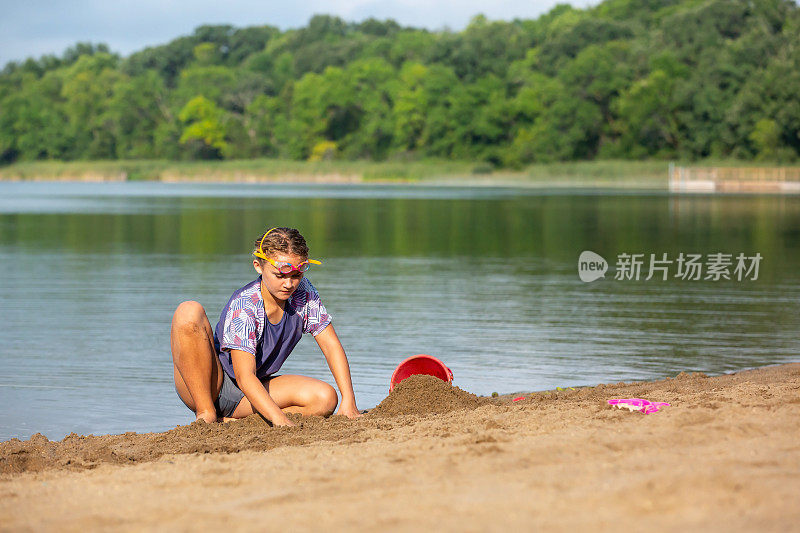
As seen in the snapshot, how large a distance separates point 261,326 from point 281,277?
0.34m

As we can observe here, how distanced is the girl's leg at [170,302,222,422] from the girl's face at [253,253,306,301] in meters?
0.42

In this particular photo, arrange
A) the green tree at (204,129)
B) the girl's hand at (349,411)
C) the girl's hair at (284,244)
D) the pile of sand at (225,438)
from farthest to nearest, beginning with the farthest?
the green tree at (204,129) → the girl's hand at (349,411) → the girl's hair at (284,244) → the pile of sand at (225,438)

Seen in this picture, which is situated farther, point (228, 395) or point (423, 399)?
point (423, 399)

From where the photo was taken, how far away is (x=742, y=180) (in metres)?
69.8

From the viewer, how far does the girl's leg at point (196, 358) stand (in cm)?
591

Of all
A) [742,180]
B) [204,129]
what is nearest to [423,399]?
[742,180]

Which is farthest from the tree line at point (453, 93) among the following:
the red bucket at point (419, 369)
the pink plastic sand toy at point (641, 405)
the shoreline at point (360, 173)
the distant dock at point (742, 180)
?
the pink plastic sand toy at point (641, 405)

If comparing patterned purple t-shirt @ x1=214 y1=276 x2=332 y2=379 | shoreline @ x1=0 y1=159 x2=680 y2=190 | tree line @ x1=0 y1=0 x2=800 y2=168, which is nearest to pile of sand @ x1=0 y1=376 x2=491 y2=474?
patterned purple t-shirt @ x1=214 y1=276 x2=332 y2=379

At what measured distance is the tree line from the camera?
82.4m

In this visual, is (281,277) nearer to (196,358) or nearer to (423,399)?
(196,358)

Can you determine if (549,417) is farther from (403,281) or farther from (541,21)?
(541,21)

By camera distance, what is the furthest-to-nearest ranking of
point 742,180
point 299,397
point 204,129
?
point 204,129
point 742,180
point 299,397

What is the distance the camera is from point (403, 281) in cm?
1566

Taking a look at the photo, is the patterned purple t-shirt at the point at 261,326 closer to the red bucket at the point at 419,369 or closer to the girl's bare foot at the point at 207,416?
the girl's bare foot at the point at 207,416
